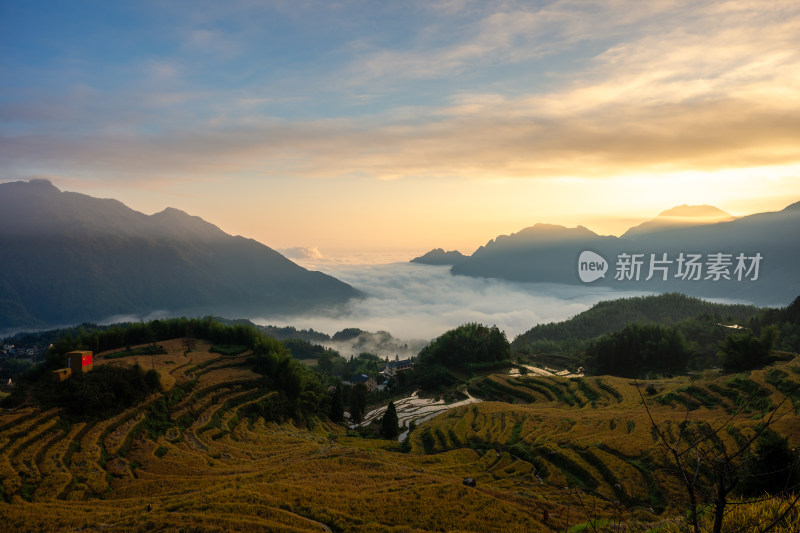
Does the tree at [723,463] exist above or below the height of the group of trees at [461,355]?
above

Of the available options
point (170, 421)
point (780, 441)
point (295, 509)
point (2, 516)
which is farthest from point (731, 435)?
point (170, 421)

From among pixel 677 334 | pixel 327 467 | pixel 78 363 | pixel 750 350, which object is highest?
pixel 78 363

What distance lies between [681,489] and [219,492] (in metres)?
20.3

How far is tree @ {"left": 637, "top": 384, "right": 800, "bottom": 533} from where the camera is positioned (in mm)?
5398

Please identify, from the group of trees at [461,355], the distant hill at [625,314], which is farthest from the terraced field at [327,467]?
the distant hill at [625,314]

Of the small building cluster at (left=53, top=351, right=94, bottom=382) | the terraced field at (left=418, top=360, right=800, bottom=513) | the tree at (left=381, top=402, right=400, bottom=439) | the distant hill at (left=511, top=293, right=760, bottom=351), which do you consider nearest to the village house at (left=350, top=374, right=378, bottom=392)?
the distant hill at (left=511, top=293, right=760, bottom=351)

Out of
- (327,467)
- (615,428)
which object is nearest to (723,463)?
(327,467)

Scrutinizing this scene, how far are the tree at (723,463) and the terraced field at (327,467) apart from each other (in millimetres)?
1900

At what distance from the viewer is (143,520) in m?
14.5

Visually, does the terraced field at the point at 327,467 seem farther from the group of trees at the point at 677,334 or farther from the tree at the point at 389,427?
the group of trees at the point at 677,334

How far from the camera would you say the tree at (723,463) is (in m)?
5.40

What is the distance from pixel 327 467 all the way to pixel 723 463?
19.6m

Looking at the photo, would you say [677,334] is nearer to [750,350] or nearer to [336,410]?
[750,350]

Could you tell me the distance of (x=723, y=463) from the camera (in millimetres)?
5727
